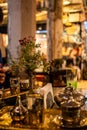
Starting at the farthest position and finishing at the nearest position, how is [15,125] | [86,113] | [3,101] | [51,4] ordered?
[51,4] < [3,101] < [86,113] < [15,125]

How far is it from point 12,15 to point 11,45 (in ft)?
1.63

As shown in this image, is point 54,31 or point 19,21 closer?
point 19,21

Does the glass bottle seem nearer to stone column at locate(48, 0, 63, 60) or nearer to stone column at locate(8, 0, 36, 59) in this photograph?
stone column at locate(8, 0, 36, 59)

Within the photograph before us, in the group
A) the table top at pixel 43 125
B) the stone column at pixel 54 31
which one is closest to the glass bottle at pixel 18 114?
the table top at pixel 43 125

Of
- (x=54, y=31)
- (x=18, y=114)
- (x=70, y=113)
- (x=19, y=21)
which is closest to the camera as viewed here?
(x=70, y=113)

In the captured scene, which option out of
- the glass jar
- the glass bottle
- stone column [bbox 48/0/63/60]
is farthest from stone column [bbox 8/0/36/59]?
stone column [bbox 48/0/63/60]

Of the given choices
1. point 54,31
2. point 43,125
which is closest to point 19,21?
point 43,125

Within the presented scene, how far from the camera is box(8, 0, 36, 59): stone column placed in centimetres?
407

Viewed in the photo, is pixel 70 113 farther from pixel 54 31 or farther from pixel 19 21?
pixel 54 31

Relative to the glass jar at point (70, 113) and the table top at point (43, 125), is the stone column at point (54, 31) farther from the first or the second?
the glass jar at point (70, 113)

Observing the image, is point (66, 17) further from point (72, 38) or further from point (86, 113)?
point (86, 113)

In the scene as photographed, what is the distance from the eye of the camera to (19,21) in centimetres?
409

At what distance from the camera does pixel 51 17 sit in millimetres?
7082

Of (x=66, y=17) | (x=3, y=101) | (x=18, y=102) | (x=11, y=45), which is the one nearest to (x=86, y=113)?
(x=18, y=102)
